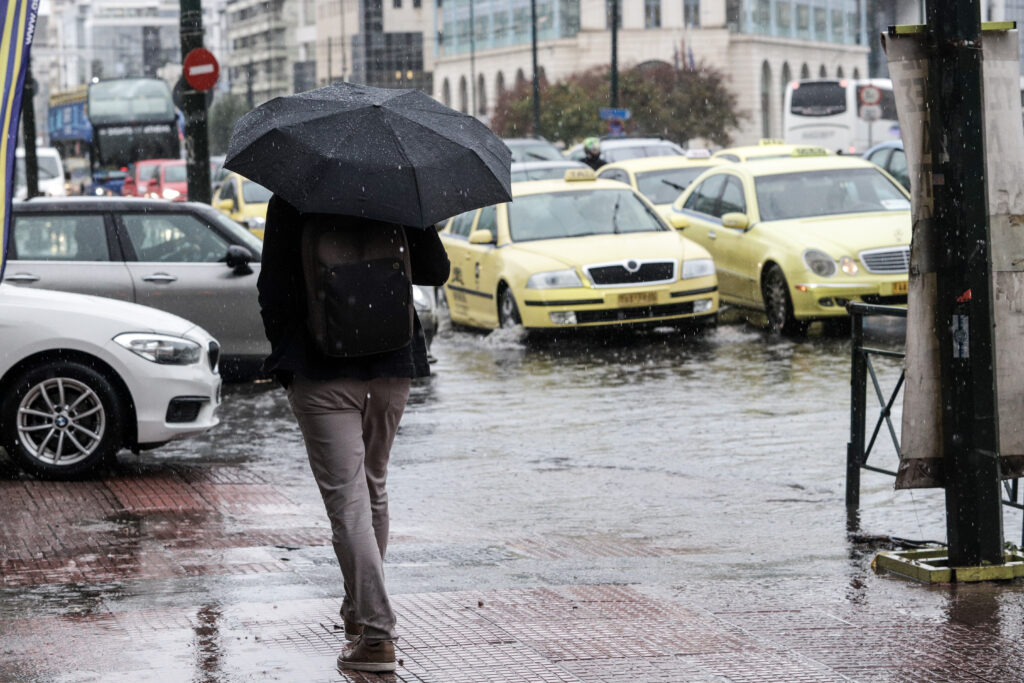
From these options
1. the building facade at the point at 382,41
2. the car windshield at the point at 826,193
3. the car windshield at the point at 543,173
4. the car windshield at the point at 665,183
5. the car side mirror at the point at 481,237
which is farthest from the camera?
the building facade at the point at 382,41

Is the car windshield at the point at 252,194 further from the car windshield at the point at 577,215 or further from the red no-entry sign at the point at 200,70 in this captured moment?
the car windshield at the point at 577,215

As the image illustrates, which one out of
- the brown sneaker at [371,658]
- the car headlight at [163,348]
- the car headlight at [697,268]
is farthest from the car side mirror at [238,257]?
the brown sneaker at [371,658]

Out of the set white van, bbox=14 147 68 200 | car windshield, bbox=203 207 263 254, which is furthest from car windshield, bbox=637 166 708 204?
white van, bbox=14 147 68 200

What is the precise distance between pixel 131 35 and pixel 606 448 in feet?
610

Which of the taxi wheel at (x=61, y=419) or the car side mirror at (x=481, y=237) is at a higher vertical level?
the car side mirror at (x=481, y=237)

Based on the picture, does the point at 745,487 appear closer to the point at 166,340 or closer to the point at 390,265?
the point at 166,340

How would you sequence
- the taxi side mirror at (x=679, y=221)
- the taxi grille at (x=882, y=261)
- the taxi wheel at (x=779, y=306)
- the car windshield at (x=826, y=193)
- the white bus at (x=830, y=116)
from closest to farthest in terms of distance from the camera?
the taxi grille at (x=882, y=261) < the taxi wheel at (x=779, y=306) < the car windshield at (x=826, y=193) < the taxi side mirror at (x=679, y=221) < the white bus at (x=830, y=116)

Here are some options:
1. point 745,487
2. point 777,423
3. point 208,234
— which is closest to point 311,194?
point 745,487

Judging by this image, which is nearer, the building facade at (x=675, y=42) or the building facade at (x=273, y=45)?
the building facade at (x=675, y=42)

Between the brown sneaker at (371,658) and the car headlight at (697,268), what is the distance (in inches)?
442

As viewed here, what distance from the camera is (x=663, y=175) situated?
23.4 meters

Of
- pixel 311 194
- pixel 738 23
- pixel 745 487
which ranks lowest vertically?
pixel 745 487

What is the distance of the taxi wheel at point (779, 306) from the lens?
16375mm

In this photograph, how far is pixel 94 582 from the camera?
6598 mm
